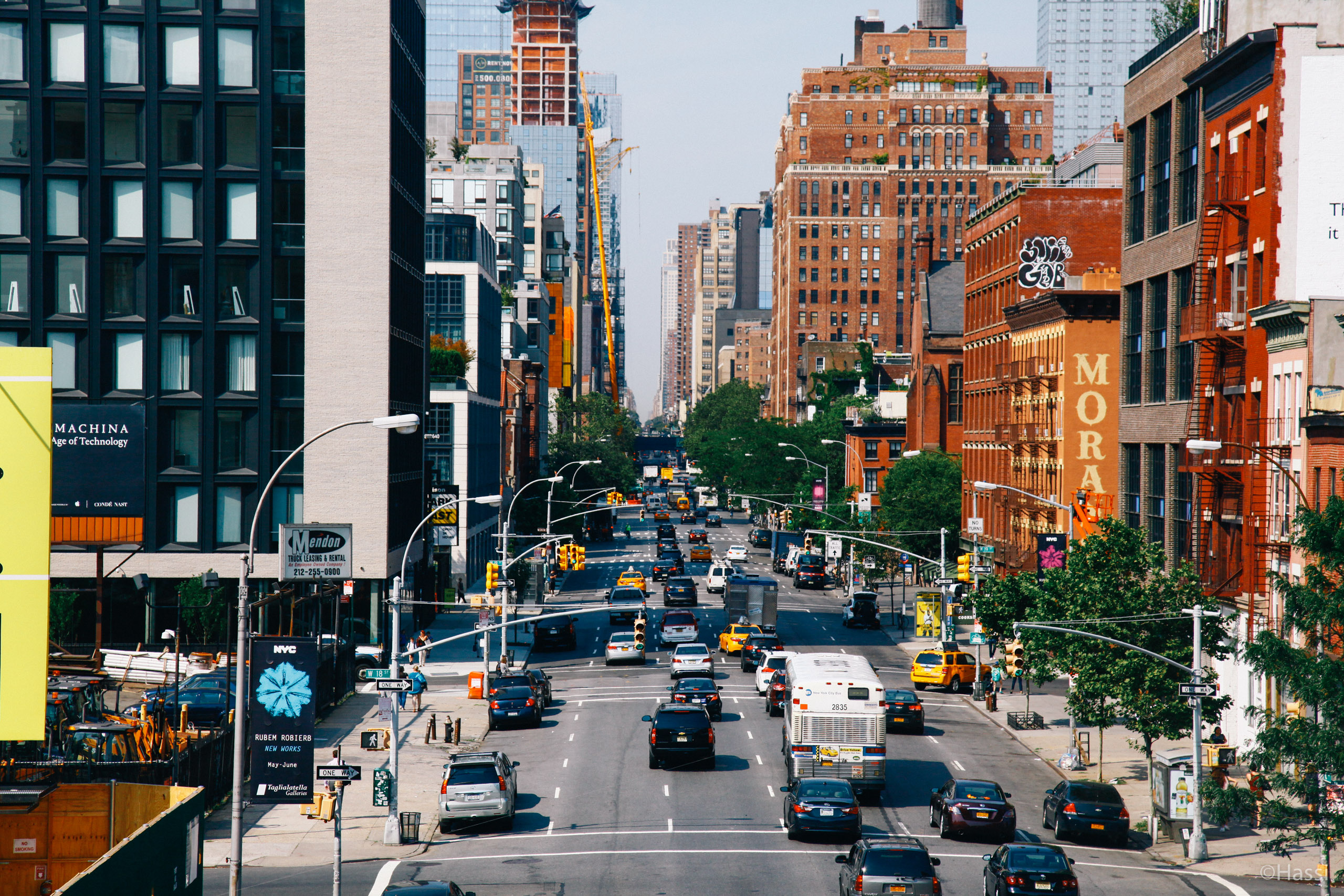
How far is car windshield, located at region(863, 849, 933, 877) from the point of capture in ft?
89.8

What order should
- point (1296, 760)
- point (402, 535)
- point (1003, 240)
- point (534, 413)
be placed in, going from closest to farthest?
1. point (1296, 760)
2. point (402, 535)
3. point (1003, 240)
4. point (534, 413)

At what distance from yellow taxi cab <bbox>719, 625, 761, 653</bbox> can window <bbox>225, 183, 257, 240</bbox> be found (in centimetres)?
2979

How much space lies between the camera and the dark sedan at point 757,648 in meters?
65.3

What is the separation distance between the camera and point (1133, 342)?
198 feet

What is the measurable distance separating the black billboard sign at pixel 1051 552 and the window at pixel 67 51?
4645cm

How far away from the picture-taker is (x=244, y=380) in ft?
218

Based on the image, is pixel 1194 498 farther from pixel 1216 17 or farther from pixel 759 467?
pixel 759 467

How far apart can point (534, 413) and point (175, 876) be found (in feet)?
422

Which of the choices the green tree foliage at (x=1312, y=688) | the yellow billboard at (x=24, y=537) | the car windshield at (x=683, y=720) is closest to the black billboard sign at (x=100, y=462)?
the car windshield at (x=683, y=720)

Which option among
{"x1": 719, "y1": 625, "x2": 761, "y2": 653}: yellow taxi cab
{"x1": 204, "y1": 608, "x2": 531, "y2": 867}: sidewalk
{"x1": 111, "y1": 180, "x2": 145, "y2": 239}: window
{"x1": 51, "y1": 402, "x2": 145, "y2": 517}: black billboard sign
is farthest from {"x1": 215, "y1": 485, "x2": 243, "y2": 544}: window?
{"x1": 719, "y1": 625, "x2": 761, "y2": 653}: yellow taxi cab

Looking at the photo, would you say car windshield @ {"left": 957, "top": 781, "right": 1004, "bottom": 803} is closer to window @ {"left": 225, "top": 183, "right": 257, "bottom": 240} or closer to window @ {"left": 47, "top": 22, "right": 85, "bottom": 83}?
window @ {"left": 225, "top": 183, "right": 257, "bottom": 240}

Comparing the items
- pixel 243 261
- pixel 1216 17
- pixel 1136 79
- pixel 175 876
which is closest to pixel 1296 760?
pixel 175 876

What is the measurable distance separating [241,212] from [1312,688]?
173 feet

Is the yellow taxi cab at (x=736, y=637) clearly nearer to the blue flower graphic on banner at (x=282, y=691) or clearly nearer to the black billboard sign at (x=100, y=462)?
the black billboard sign at (x=100, y=462)
